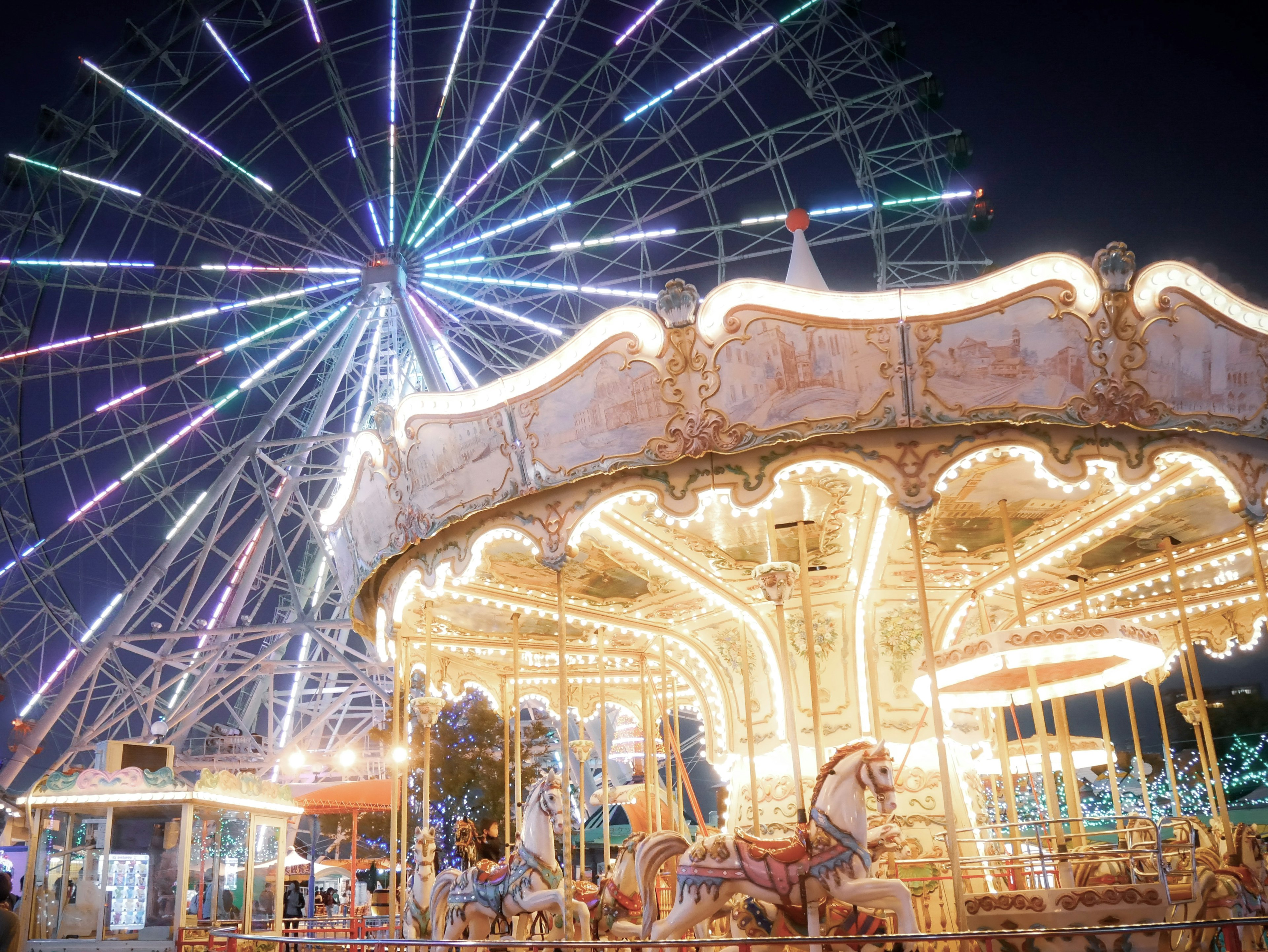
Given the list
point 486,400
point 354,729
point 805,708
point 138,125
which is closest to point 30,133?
point 138,125

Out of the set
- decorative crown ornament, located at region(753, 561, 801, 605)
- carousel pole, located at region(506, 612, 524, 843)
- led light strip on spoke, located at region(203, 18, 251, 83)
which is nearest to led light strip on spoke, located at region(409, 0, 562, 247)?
led light strip on spoke, located at region(203, 18, 251, 83)

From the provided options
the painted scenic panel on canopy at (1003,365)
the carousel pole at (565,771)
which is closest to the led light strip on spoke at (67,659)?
the carousel pole at (565,771)

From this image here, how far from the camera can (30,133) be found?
18562mm

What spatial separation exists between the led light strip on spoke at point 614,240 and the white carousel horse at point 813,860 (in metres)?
11.5

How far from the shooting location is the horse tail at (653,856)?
254 inches

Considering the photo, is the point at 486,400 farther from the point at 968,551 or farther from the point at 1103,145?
the point at 1103,145

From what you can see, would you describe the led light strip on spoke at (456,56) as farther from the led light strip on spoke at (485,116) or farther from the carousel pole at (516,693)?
the carousel pole at (516,693)

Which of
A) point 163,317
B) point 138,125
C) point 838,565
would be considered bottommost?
point 838,565

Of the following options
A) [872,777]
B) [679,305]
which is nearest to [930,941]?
[872,777]

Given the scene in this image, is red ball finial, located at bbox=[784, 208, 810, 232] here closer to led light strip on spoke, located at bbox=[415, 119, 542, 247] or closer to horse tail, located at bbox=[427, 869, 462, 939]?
horse tail, located at bbox=[427, 869, 462, 939]

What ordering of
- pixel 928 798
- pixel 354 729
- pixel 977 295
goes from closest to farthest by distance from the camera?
pixel 977 295 → pixel 928 798 → pixel 354 729

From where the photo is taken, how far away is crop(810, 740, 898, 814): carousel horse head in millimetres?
5914

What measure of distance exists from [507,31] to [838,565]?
11.4 meters

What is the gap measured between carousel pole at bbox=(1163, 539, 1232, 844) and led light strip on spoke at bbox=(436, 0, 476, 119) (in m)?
12.4
